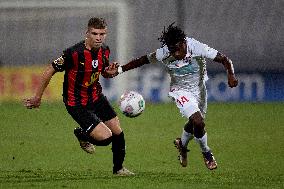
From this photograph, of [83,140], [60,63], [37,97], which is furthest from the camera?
[83,140]

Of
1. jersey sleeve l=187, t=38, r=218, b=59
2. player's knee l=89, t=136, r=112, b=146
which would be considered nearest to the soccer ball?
player's knee l=89, t=136, r=112, b=146

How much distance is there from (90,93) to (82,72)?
10.3 inches

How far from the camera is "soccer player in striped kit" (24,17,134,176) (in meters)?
11.0

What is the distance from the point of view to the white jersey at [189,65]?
37.6 ft

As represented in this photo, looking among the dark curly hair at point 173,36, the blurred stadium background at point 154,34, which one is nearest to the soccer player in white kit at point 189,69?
the dark curly hair at point 173,36

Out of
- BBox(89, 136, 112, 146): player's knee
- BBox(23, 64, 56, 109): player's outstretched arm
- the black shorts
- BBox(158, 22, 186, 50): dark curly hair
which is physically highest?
BBox(158, 22, 186, 50): dark curly hair

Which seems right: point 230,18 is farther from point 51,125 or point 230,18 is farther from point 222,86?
point 51,125

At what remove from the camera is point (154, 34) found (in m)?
22.4

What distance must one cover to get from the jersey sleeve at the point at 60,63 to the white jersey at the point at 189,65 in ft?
3.73

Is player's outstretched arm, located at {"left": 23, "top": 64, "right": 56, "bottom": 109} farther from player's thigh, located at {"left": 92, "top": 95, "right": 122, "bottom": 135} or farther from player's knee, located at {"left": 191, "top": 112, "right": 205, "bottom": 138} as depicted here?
player's knee, located at {"left": 191, "top": 112, "right": 205, "bottom": 138}

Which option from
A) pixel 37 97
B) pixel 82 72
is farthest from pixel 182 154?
pixel 37 97

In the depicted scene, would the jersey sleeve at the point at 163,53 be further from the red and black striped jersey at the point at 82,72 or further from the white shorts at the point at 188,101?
the red and black striped jersey at the point at 82,72

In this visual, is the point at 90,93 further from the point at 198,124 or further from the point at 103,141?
the point at 198,124

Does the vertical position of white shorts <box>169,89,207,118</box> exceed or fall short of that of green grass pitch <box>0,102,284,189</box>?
it exceeds it
